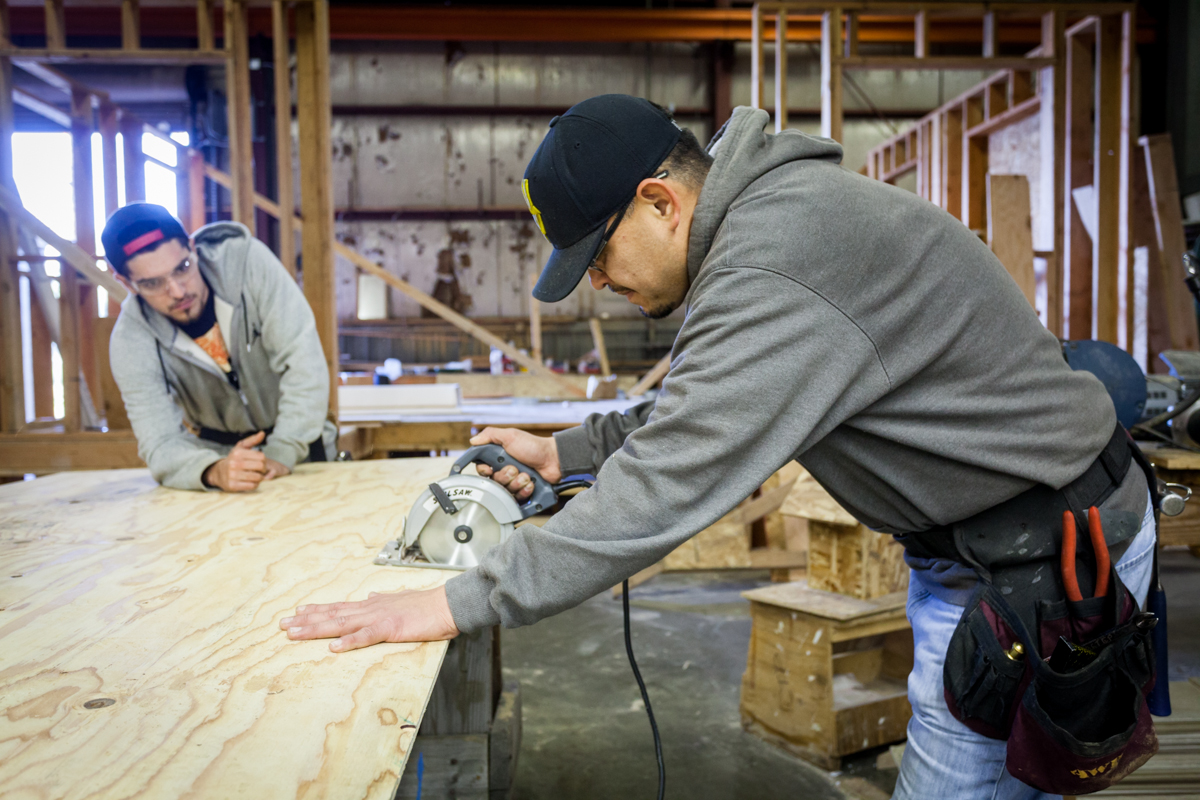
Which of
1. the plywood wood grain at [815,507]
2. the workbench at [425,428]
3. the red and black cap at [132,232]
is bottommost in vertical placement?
the plywood wood grain at [815,507]

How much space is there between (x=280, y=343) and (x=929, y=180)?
22.4ft

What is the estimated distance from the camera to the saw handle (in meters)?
1.61

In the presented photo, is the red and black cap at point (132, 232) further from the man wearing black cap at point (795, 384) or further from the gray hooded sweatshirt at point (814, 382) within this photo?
the gray hooded sweatshirt at point (814, 382)

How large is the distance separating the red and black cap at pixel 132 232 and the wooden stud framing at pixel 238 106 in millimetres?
1831

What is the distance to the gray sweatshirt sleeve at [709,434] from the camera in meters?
1.04

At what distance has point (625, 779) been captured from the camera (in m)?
2.71

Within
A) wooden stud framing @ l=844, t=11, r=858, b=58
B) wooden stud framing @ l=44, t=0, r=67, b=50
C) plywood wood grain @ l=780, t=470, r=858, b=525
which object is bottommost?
plywood wood grain @ l=780, t=470, r=858, b=525

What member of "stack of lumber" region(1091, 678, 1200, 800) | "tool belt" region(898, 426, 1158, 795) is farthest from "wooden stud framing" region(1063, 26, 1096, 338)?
"tool belt" region(898, 426, 1158, 795)

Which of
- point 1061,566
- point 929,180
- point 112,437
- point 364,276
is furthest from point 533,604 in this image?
point 364,276

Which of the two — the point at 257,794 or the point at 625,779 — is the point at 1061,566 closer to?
the point at 257,794

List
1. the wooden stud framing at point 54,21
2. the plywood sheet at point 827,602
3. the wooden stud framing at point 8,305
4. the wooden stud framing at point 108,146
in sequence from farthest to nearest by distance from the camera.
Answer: the wooden stud framing at point 108,146, the wooden stud framing at point 8,305, the wooden stud framing at point 54,21, the plywood sheet at point 827,602

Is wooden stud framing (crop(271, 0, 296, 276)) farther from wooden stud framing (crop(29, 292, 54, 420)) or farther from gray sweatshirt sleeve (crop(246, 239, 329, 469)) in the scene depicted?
wooden stud framing (crop(29, 292, 54, 420))

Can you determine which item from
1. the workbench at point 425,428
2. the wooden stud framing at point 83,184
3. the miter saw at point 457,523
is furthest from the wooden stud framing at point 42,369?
the miter saw at point 457,523

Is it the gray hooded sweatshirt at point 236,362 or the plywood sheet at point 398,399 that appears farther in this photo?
the plywood sheet at point 398,399
